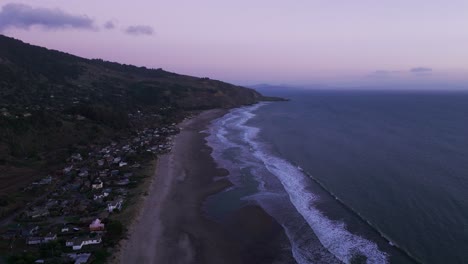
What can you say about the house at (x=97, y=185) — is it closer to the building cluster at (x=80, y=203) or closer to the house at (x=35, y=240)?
the building cluster at (x=80, y=203)

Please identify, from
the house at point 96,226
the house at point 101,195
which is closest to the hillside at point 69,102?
the house at point 101,195

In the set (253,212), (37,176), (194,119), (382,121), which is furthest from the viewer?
(194,119)

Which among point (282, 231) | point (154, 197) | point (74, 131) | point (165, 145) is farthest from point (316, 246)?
point (74, 131)

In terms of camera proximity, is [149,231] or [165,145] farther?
[165,145]

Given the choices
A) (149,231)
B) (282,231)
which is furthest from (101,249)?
(282,231)

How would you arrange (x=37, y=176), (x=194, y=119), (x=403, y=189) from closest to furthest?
(x=403, y=189)
(x=37, y=176)
(x=194, y=119)

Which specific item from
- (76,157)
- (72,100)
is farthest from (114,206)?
Answer: (72,100)

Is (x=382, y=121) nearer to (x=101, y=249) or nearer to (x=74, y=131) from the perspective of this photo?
(x=74, y=131)
